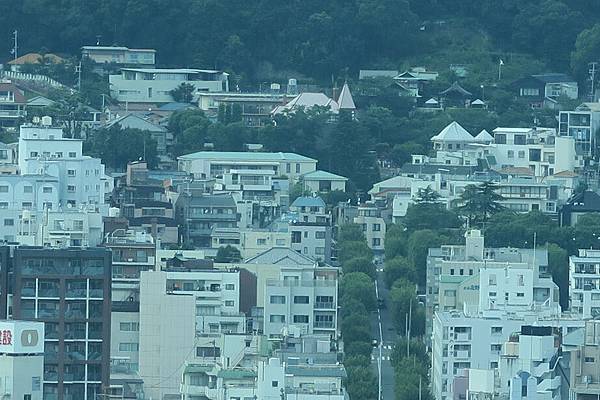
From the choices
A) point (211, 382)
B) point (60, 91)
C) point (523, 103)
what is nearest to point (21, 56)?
point (60, 91)

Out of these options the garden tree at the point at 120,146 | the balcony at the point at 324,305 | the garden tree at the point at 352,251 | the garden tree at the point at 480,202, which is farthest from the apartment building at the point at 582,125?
the balcony at the point at 324,305

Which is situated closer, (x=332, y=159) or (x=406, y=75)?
(x=332, y=159)

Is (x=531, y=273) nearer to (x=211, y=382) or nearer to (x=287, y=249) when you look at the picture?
(x=287, y=249)

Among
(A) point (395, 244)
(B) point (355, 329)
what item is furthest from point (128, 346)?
(A) point (395, 244)

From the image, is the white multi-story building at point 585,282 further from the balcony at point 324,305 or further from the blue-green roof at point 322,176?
the blue-green roof at point 322,176

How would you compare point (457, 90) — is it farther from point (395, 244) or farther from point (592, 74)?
point (395, 244)

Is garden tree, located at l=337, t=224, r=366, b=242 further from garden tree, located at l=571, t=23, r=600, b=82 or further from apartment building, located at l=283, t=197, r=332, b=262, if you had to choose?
garden tree, located at l=571, t=23, r=600, b=82
